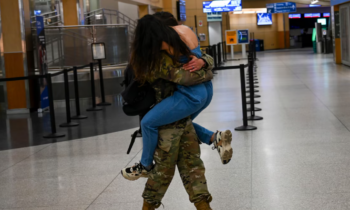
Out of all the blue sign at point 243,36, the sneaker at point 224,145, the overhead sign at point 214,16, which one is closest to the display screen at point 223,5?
the overhead sign at point 214,16

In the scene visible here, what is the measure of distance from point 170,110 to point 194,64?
1.11 feet

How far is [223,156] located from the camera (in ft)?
11.2

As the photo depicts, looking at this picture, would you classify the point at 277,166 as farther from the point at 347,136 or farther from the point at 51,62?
the point at 51,62

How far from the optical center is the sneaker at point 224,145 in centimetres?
342

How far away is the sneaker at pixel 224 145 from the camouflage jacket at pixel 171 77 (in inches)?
16.3

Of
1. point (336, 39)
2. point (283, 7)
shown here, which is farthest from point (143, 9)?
point (283, 7)

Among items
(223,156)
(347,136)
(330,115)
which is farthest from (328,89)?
(223,156)

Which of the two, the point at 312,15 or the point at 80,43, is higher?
the point at 312,15

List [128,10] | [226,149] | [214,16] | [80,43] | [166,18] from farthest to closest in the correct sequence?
[214,16], [128,10], [80,43], [226,149], [166,18]

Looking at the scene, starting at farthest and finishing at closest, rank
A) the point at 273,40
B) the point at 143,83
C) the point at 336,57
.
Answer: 1. the point at 273,40
2. the point at 336,57
3. the point at 143,83

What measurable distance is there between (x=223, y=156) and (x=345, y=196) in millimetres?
1368

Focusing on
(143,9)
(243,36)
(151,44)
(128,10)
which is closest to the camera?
(151,44)

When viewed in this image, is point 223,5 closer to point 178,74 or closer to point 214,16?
point 214,16

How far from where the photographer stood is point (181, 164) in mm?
3441
